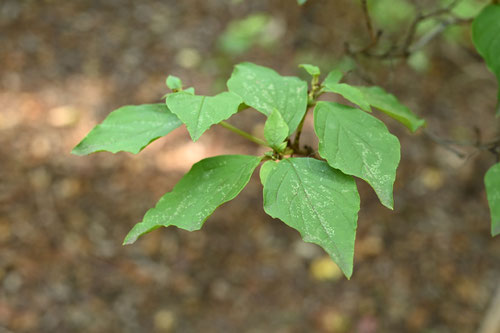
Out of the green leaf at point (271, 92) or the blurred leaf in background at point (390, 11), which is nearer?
the green leaf at point (271, 92)

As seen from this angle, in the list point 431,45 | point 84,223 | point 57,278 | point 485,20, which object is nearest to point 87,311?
point 57,278

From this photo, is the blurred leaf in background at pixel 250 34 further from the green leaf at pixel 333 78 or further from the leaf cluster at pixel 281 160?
the leaf cluster at pixel 281 160

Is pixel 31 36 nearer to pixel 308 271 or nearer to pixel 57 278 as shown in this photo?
pixel 57 278

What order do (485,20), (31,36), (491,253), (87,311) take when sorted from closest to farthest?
(485,20) → (87,311) → (491,253) → (31,36)

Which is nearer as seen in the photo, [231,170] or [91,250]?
[231,170]

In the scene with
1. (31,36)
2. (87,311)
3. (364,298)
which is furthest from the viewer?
(31,36)

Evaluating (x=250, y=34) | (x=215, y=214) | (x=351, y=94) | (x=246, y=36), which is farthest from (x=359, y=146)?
(x=246, y=36)

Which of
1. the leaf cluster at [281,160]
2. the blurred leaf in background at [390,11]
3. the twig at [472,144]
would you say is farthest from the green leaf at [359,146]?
the blurred leaf in background at [390,11]
